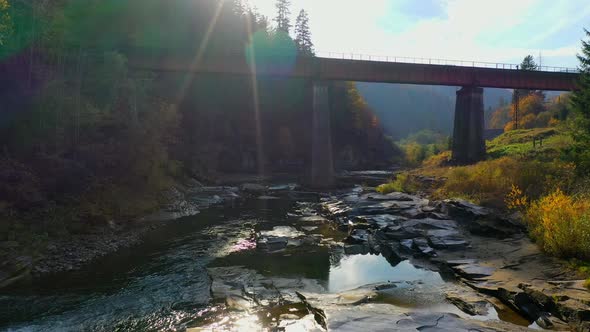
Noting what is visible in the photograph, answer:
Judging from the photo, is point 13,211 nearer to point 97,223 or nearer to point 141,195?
point 97,223

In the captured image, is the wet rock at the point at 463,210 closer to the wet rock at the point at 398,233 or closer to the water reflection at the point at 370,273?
the wet rock at the point at 398,233

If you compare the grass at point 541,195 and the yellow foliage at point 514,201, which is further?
the yellow foliage at point 514,201

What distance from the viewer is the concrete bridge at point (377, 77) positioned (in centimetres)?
4175

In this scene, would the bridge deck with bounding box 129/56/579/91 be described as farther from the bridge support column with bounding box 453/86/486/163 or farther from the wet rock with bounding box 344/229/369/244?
the wet rock with bounding box 344/229/369/244

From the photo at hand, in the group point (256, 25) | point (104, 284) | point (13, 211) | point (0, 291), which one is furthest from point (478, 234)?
point (256, 25)

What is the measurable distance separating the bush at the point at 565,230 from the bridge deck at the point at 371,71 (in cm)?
3405

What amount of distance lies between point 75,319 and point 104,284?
8.73ft

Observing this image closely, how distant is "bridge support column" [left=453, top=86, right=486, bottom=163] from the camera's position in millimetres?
45375

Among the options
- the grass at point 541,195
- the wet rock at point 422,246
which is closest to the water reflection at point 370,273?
the wet rock at point 422,246

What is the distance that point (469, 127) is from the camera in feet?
150

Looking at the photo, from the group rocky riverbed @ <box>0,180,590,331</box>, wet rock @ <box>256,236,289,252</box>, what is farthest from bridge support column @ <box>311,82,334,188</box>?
wet rock @ <box>256,236,289,252</box>

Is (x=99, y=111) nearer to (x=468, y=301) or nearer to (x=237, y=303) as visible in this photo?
(x=237, y=303)

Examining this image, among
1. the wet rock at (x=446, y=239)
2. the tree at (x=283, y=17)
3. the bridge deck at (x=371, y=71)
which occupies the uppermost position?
the tree at (x=283, y=17)

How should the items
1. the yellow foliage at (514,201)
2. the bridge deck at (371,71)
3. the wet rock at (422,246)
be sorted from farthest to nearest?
the bridge deck at (371,71)
the yellow foliage at (514,201)
the wet rock at (422,246)
